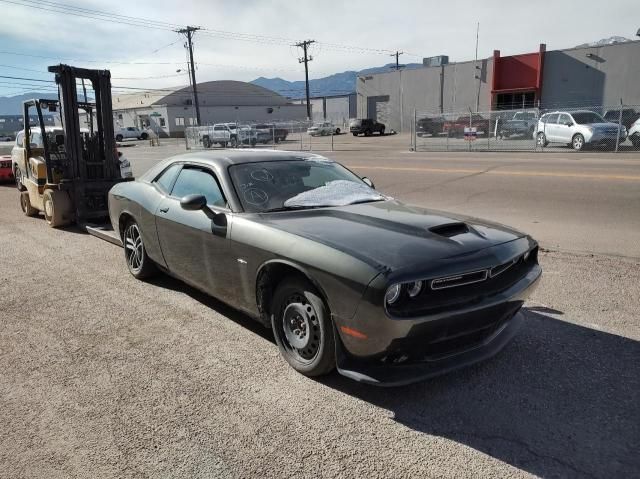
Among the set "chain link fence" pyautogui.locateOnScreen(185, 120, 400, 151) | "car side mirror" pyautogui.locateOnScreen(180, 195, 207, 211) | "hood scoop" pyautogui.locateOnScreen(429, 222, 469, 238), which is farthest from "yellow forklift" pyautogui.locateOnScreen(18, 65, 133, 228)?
"chain link fence" pyautogui.locateOnScreen(185, 120, 400, 151)

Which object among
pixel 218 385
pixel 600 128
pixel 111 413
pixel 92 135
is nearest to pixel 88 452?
pixel 111 413

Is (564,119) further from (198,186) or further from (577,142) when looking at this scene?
(198,186)

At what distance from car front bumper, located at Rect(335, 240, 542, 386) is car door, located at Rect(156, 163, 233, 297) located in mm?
1407

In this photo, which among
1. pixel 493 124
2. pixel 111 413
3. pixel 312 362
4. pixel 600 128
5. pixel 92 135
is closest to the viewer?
pixel 111 413

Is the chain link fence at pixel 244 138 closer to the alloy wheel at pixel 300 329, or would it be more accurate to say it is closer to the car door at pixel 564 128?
the car door at pixel 564 128

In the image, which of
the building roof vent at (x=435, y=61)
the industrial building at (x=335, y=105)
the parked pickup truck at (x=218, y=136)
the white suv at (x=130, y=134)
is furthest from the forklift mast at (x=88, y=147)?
the industrial building at (x=335, y=105)

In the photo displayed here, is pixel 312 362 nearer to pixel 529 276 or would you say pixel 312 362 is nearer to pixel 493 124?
pixel 529 276

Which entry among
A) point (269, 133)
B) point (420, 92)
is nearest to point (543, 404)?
point (269, 133)

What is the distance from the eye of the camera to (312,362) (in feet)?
11.0

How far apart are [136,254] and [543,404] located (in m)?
4.35

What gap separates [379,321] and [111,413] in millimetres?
1736

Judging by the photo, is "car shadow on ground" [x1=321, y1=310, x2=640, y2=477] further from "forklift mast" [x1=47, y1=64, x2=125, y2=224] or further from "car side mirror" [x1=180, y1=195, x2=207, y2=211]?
"forklift mast" [x1=47, y1=64, x2=125, y2=224]

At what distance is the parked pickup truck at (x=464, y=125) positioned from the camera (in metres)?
24.7

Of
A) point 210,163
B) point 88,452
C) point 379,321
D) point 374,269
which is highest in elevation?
point 210,163
